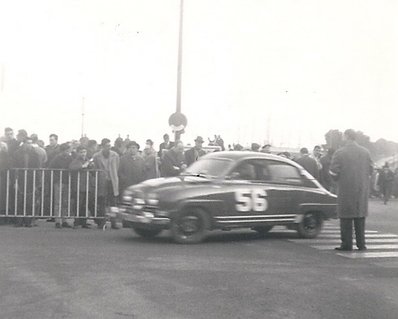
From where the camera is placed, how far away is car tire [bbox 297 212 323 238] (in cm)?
1310

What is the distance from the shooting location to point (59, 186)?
14.0m

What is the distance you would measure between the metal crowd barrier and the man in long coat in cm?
526

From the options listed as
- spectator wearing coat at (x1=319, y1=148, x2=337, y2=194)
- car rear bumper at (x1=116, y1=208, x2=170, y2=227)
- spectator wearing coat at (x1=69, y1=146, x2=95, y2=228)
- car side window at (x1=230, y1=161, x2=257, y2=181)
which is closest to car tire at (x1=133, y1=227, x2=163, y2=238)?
car rear bumper at (x1=116, y1=208, x2=170, y2=227)

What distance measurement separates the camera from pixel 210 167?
1252 centimetres

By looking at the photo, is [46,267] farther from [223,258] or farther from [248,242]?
[248,242]

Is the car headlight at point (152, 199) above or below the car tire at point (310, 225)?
above

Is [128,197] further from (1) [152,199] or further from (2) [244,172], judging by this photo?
(2) [244,172]

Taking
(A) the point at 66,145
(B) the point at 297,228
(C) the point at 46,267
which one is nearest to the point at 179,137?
(A) the point at 66,145

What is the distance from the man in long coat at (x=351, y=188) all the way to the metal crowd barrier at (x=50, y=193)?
17.2 ft

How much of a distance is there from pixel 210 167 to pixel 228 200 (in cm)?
84

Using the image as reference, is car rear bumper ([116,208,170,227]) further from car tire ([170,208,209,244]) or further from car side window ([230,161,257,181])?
car side window ([230,161,257,181])

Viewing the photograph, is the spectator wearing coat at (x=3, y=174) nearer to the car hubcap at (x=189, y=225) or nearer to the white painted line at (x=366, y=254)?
the car hubcap at (x=189, y=225)

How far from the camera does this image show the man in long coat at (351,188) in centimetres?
1117

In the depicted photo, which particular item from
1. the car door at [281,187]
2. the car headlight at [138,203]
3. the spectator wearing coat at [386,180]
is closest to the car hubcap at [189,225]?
the car headlight at [138,203]
